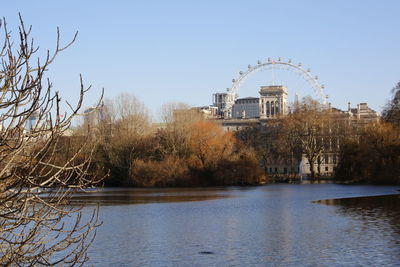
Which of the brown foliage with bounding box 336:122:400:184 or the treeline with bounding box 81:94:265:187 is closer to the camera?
the brown foliage with bounding box 336:122:400:184

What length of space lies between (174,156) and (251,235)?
151 feet

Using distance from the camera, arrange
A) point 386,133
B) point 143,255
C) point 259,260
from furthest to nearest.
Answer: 1. point 386,133
2. point 143,255
3. point 259,260

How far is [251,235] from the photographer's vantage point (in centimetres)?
2550

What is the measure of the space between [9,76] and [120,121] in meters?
69.2

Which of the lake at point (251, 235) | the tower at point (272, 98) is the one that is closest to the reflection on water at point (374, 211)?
the lake at point (251, 235)

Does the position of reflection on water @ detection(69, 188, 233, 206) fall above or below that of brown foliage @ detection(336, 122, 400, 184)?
below

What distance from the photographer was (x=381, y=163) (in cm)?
6475

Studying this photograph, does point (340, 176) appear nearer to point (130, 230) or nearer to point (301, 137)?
point (301, 137)

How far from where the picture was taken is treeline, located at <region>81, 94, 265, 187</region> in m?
70.4

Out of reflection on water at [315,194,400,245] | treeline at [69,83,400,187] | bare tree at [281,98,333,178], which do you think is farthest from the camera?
bare tree at [281,98,333,178]

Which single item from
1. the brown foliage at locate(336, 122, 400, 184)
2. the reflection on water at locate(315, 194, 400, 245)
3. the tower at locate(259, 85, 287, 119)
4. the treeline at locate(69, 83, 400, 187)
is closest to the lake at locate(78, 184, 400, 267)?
the reflection on water at locate(315, 194, 400, 245)

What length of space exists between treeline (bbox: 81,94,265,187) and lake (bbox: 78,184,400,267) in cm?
3041

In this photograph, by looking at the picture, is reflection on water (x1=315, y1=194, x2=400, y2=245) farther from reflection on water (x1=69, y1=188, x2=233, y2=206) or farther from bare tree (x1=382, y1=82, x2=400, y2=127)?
bare tree (x1=382, y1=82, x2=400, y2=127)

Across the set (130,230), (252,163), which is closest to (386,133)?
(252,163)
